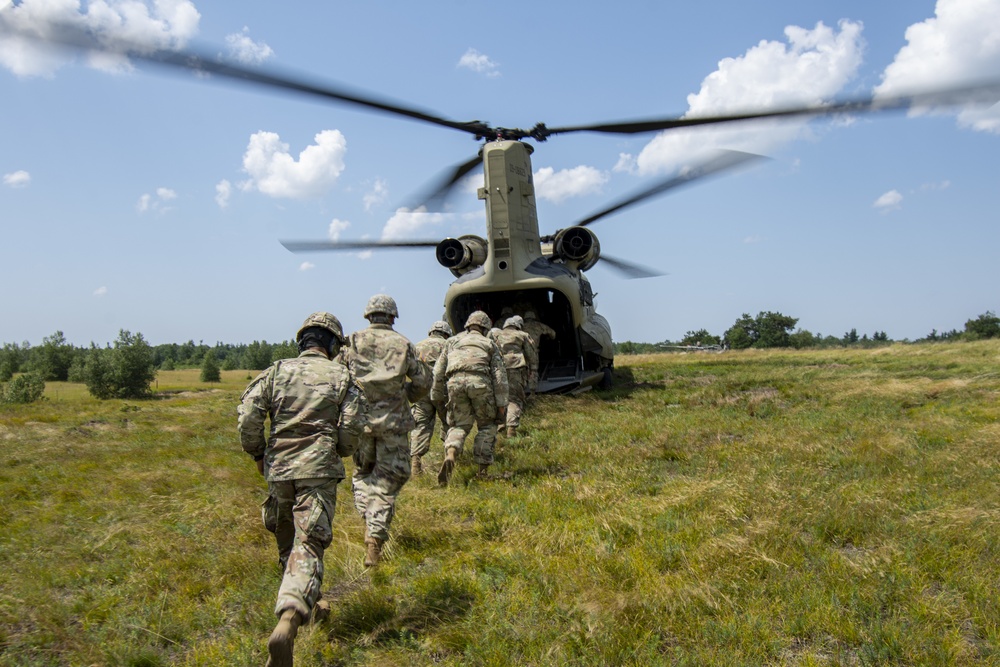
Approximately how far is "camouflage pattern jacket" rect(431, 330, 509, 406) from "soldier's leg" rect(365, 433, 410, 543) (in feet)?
6.58

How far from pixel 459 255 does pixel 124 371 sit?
15.7 metres

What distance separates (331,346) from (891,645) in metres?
3.26

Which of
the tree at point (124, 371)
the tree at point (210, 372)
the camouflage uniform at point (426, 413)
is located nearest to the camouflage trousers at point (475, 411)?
the camouflage uniform at point (426, 413)

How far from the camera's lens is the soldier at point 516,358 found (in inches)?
366

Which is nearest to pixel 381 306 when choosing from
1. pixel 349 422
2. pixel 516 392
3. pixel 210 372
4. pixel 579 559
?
pixel 349 422

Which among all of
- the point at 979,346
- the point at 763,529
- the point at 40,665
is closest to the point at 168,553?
the point at 40,665

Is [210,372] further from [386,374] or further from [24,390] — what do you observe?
[386,374]

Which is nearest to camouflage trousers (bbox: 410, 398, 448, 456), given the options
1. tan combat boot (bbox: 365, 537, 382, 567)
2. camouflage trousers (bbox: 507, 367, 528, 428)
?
camouflage trousers (bbox: 507, 367, 528, 428)

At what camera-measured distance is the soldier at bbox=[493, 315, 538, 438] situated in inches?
366

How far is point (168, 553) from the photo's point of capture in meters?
4.43

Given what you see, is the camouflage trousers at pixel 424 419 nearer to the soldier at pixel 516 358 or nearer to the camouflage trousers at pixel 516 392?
the camouflage trousers at pixel 516 392

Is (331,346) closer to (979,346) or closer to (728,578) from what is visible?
(728,578)

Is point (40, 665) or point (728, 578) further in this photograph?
point (728, 578)

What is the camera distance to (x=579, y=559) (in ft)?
12.6
